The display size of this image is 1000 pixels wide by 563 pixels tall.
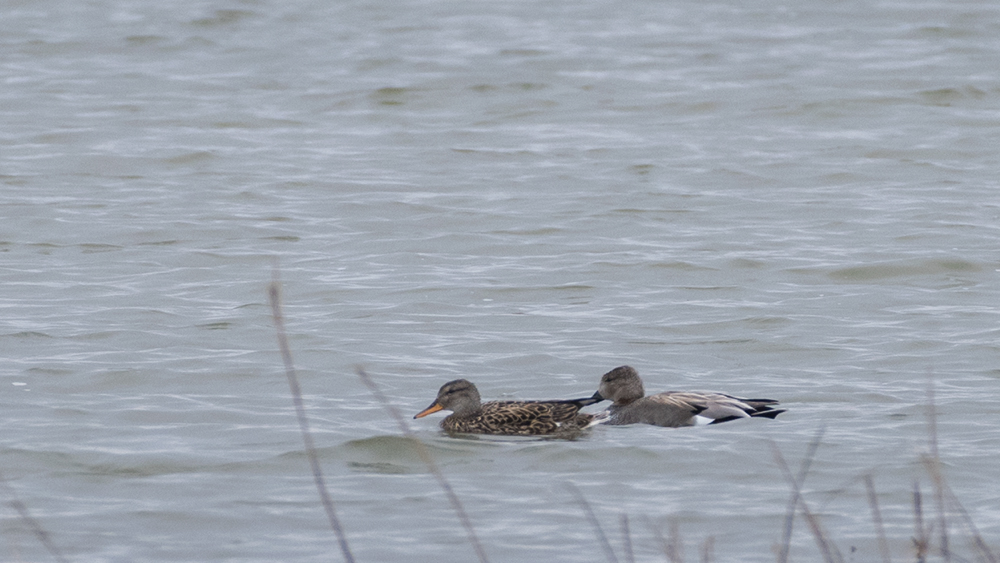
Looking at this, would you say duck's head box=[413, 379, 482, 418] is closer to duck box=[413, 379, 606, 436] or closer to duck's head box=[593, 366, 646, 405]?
duck box=[413, 379, 606, 436]

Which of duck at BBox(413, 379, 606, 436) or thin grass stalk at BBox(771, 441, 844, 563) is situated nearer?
thin grass stalk at BBox(771, 441, 844, 563)

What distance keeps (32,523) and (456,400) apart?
113 inches

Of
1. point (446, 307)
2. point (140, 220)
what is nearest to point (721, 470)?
point (446, 307)

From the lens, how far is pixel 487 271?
1208 centimetres

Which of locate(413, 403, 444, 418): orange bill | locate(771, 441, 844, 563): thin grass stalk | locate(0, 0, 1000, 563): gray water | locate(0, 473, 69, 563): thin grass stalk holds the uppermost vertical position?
locate(771, 441, 844, 563): thin grass stalk

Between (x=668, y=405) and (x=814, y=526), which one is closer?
(x=814, y=526)

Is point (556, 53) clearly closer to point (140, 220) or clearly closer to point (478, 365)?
point (140, 220)

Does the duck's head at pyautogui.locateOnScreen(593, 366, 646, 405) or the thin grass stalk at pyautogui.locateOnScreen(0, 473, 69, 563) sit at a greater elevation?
the thin grass stalk at pyautogui.locateOnScreen(0, 473, 69, 563)

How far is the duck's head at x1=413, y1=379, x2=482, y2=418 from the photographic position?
8.17m

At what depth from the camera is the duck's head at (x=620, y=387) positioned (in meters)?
8.45

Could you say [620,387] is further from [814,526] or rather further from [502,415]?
[814,526]

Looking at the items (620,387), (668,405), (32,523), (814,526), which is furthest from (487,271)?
(814,526)

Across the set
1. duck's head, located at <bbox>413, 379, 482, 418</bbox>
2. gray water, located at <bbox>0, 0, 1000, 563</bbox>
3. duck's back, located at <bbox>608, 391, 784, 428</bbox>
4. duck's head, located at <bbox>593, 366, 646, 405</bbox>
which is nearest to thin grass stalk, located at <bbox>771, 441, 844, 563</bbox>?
gray water, located at <bbox>0, 0, 1000, 563</bbox>

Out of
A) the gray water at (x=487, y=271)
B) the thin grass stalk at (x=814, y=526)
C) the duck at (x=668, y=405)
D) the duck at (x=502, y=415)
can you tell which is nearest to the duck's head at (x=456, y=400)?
the duck at (x=502, y=415)
